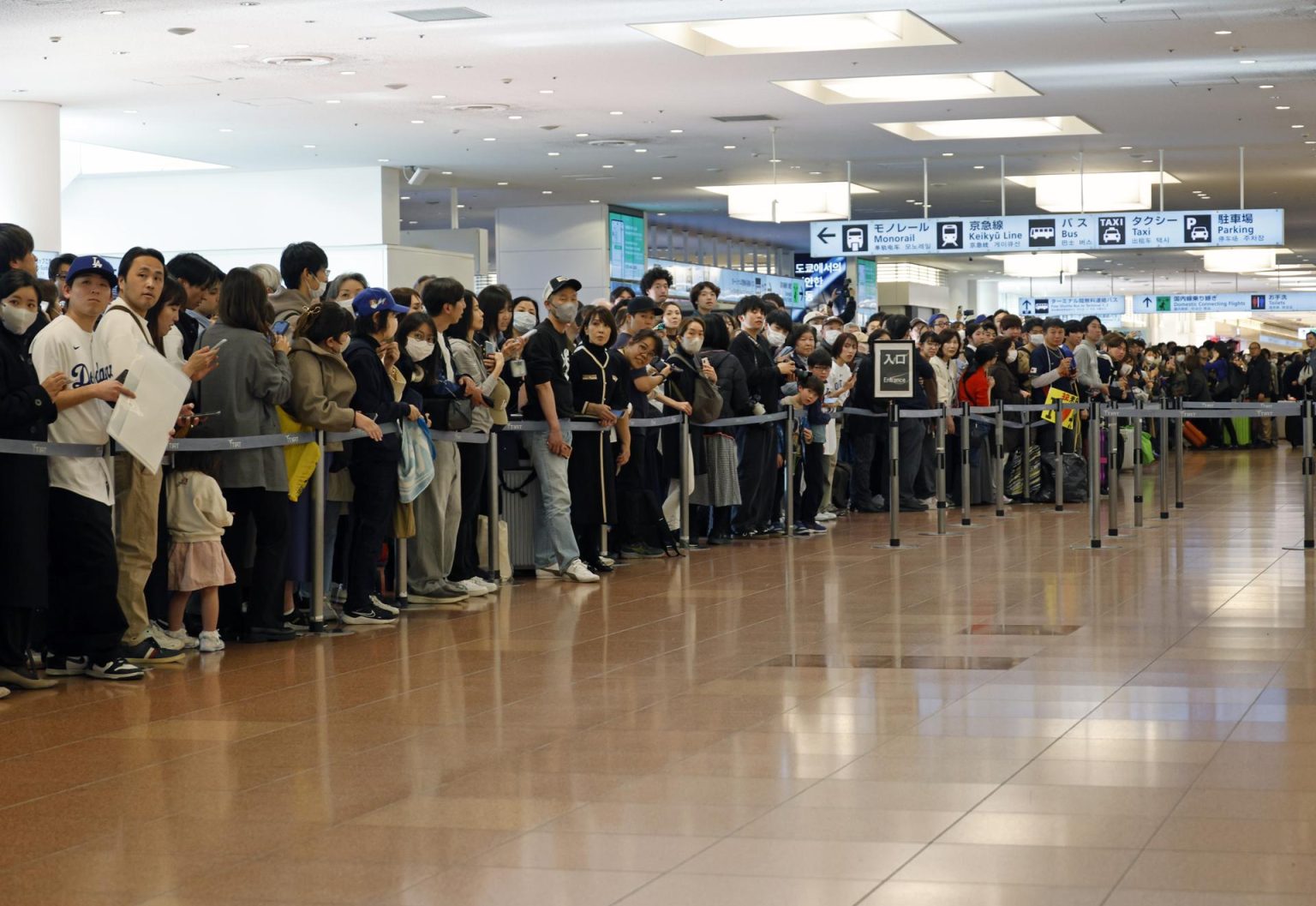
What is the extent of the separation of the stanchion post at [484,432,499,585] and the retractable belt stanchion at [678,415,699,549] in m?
2.13

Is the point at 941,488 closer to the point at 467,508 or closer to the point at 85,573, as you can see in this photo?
the point at 467,508

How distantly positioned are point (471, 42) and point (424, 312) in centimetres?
591

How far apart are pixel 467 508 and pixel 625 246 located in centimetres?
2022

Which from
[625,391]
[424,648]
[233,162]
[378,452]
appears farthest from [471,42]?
[233,162]

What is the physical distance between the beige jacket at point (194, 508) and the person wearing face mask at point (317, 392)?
619 mm

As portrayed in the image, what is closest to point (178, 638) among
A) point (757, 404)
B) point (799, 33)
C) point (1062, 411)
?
point (757, 404)

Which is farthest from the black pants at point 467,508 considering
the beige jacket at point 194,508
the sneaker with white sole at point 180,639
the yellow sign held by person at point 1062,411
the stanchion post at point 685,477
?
the yellow sign held by person at point 1062,411

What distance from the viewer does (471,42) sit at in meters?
14.4

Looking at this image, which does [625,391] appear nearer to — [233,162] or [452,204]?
[233,162]

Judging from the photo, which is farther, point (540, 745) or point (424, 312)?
point (424, 312)

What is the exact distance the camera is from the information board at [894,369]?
534 inches

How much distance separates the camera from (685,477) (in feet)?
39.5

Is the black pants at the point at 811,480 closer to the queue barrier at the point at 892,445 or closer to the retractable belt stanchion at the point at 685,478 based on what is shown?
the queue barrier at the point at 892,445

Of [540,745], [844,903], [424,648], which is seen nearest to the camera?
[844,903]
